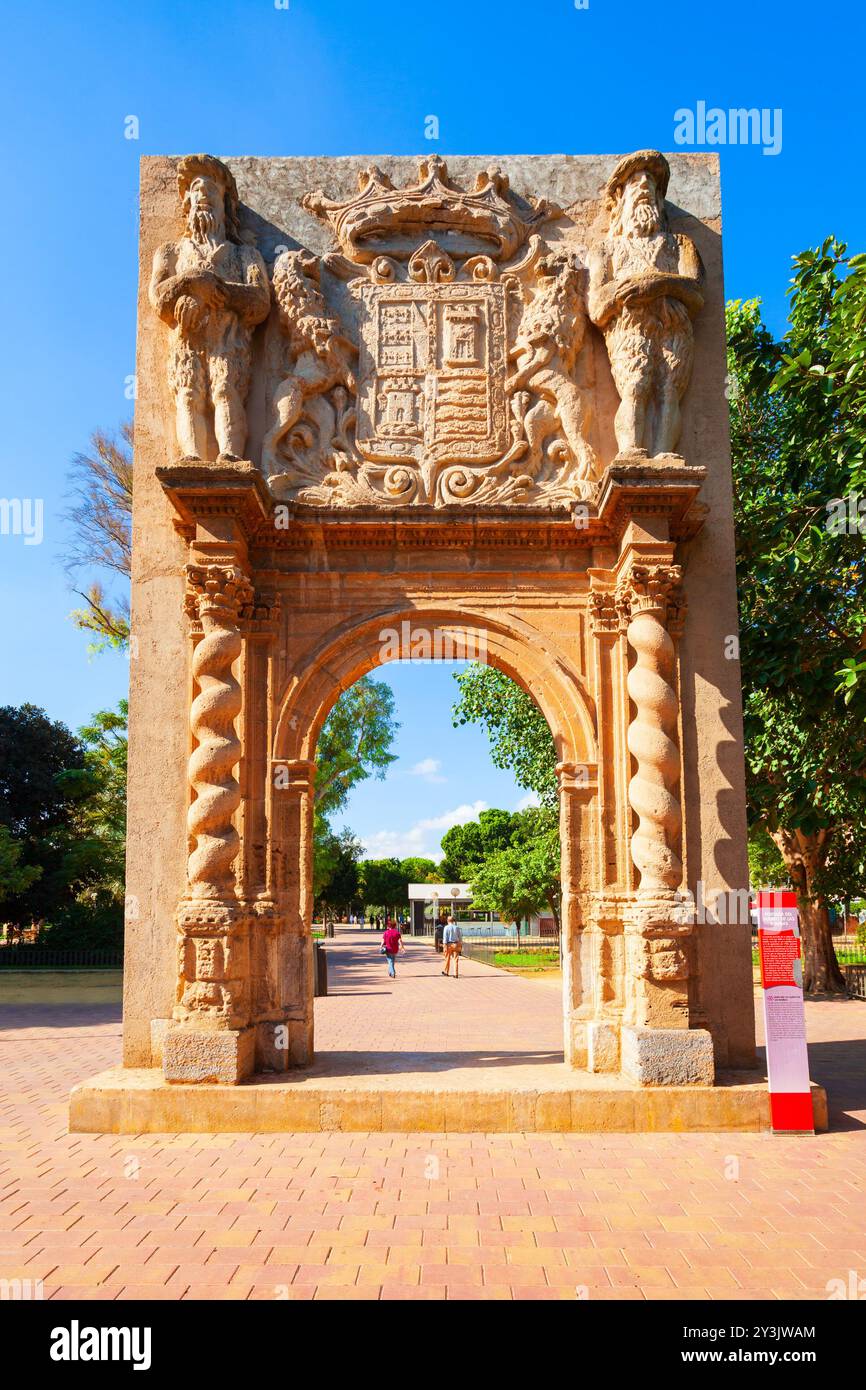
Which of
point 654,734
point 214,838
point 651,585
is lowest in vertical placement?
point 214,838

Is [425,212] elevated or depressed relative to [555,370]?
elevated

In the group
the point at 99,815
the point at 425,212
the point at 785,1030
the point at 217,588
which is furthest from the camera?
the point at 99,815

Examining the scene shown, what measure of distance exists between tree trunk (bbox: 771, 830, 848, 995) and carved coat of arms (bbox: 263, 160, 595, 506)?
11485 mm

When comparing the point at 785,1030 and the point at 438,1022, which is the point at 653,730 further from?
the point at 438,1022

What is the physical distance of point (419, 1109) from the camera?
7.16m

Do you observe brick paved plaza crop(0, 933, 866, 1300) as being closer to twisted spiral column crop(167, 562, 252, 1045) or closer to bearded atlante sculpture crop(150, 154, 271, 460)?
twisted spiral column crop(167, 562, 252, 1045)

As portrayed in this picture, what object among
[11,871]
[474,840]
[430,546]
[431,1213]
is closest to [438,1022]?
[430,546]

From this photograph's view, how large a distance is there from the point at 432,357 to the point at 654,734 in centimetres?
381

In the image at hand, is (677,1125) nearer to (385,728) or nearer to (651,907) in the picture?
(651,907)

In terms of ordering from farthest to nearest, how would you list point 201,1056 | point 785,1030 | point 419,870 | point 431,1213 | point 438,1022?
point 419,870 → point 438,1022 → point 201,1056 → point 785,1030 → point 431,1213

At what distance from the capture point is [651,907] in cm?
744

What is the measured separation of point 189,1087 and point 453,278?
22.5 feet

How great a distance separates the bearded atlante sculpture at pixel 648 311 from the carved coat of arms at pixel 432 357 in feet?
1.34

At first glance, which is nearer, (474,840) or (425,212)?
(425,212)
